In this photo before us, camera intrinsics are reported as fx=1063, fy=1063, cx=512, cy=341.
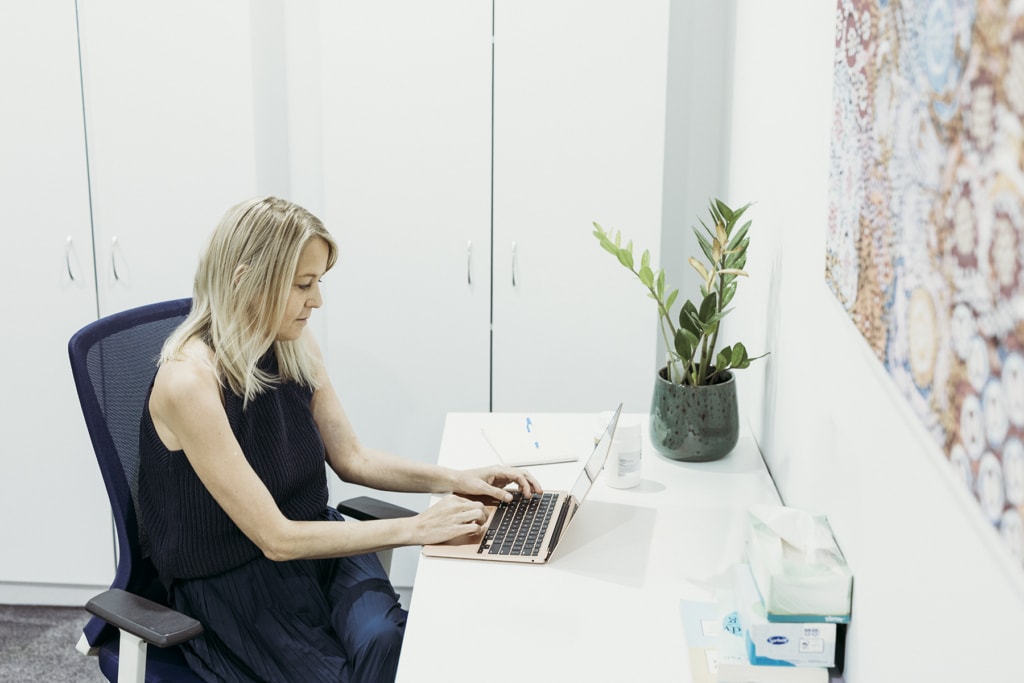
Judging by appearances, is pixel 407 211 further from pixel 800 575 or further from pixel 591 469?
pixel 800 575

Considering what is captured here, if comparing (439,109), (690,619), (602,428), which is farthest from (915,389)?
(439,109)

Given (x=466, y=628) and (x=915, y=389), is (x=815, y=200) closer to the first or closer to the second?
(x=915, y=389)

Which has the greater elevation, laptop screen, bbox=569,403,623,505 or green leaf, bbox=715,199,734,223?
green leaf, bbox=715,199,734,223

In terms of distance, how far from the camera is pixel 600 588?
1588 mm

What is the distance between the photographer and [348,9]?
2.74 meters

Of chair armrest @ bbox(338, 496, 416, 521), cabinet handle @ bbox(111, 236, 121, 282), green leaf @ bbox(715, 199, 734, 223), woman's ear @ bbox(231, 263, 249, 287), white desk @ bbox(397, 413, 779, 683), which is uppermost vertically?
green leaf @ bbox(715, 199, 734, 223)

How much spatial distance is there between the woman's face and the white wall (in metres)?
0.84

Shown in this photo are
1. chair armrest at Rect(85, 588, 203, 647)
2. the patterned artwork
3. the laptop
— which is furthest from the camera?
the laptop

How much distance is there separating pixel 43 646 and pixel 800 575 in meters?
2.35

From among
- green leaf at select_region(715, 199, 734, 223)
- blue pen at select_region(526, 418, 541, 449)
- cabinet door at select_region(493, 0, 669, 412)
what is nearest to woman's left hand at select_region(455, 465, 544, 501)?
blue pen at select_region(526, 418, 541, 449)

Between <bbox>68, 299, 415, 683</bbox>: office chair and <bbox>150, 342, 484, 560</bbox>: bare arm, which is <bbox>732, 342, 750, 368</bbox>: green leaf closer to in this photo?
<bbox>150, 342, 484, 560</bbox>: bare arm

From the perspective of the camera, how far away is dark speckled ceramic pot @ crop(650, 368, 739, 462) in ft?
6.63

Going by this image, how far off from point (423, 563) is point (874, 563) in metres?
0.72

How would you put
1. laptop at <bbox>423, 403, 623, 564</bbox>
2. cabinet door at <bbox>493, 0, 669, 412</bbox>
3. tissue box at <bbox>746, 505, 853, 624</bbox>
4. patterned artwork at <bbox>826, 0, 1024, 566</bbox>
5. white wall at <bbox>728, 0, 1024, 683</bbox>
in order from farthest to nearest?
cabinet door at <bbox>493, 0, 669, 412</bbox> → laptop at <bbox>423, 403, 623, 564</bbox> → tissue box at <bbox>746, 505, 853, 624</bbox> → white wall at <bbox>728, 0, 1024, 683</bbox> → patterned artwork at <bbox>826, 0, 1024, 566</bbox>
